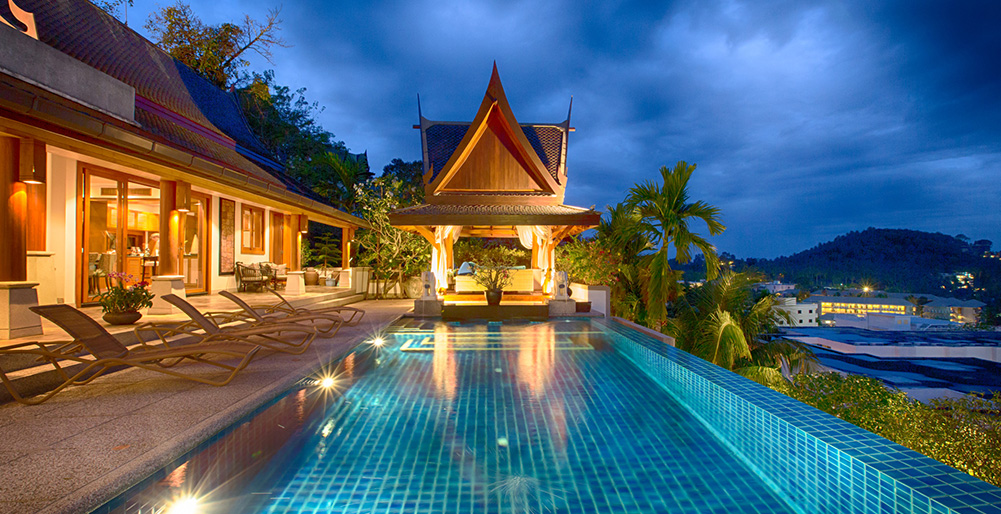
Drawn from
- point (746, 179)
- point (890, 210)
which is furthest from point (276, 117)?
point (890, 210)

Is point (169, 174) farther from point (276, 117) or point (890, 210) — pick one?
point (890, 210)

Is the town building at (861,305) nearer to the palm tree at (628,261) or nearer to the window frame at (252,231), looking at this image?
the palm tree at (628,261)

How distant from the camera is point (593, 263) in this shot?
9.81m

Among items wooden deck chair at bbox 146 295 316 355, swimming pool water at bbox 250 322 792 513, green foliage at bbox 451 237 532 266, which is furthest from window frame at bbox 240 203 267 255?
swimming pool water at bbox 250 322 792 513

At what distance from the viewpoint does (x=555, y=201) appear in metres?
13.4

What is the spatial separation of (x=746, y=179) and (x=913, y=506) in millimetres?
108778

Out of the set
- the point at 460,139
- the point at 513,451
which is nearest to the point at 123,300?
the point at 513,451

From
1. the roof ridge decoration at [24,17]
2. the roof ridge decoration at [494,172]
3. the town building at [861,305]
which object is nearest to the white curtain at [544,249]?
the roof ridge decoration at [494,172]

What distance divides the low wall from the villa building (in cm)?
706

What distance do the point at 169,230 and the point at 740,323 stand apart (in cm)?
1172

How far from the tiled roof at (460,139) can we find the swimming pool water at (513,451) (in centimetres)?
1076

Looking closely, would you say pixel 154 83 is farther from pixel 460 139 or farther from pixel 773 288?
A: pixel 773 288

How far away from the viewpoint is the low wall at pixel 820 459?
1938 millimetres

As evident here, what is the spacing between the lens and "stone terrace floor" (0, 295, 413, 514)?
6.65ft
